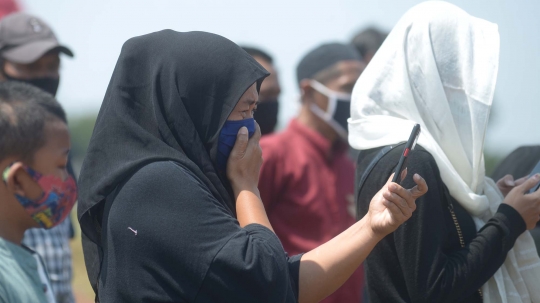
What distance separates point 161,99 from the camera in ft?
6.61

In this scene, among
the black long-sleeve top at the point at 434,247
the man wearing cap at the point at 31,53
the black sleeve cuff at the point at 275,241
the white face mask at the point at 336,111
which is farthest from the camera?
the white face mask at the point at 336,111

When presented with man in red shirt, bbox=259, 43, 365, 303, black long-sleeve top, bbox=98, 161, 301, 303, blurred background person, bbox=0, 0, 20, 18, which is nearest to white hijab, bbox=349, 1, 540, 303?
black long-sleeve top, bbox=98, 161, 301, 303

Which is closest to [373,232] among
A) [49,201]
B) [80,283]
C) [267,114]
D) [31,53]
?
[49,201]

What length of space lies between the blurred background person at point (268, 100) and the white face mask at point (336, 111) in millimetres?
314

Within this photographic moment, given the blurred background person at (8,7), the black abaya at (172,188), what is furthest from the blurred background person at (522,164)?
the blurred background person at (8,7)

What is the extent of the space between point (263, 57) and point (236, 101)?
304cm

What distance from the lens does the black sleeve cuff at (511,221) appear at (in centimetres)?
230

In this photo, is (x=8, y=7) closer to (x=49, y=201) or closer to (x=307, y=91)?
(x=307, y=91)

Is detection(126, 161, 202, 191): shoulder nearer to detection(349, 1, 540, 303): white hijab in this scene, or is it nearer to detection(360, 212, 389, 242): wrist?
detection(360, 212, 389, 242): wrist

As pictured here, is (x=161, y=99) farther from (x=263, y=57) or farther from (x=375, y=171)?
(x=263, y=57)

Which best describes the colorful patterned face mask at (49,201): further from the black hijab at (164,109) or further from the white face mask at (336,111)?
the white face mask at (336,111)

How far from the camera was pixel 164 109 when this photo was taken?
6.59 ft

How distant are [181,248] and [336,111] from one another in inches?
115

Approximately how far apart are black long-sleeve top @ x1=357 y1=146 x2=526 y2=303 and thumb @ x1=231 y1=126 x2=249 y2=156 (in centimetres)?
51
